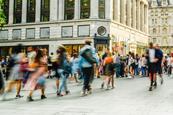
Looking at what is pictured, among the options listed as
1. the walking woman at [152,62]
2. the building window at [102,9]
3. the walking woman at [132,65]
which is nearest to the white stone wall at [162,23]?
the building window at [102,9]

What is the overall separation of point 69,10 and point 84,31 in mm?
4053

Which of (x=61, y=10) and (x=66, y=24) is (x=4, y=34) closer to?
(x=61, y=10)

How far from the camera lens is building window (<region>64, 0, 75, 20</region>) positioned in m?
56.3

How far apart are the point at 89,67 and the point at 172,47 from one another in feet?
304

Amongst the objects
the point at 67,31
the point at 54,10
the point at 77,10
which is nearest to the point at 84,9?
the point at 77,10

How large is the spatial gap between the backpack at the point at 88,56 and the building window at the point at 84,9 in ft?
131

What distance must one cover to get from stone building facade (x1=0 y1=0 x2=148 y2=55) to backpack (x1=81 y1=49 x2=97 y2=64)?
37.8 meters

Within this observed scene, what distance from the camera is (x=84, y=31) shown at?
54469 millimetres

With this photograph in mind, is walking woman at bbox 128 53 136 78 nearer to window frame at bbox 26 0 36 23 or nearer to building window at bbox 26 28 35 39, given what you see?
building window at bbox 26 28 35 39

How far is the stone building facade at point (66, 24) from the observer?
2144 inches

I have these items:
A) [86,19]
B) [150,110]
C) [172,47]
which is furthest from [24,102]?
[172,47]

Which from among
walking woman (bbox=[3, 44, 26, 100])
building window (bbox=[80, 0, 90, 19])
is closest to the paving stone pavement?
walking woman (bbox=[3, 44, 26, 100])

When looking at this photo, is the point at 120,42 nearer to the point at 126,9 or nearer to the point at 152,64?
the point at 126,9

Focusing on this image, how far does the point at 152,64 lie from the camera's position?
17422 mm
